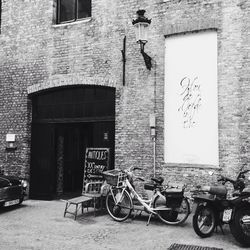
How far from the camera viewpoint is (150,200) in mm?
8078

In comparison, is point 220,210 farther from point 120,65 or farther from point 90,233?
point 120,65

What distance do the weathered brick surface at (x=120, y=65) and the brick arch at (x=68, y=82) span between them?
0.03m

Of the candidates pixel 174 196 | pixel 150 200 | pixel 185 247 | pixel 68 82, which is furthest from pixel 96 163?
pixel 185 247

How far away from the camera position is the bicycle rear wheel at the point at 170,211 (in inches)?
306

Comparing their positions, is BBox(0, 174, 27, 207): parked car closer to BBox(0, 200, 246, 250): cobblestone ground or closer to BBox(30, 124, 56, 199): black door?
BBox(0, 200, 246, 250): cobblestone ground

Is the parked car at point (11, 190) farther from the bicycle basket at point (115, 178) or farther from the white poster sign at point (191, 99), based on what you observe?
the white poster sign at point (191, 99)

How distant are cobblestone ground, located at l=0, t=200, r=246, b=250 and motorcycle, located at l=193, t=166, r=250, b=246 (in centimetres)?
25

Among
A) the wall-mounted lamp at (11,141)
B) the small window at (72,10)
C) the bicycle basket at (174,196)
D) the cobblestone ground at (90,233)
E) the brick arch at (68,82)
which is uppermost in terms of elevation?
the small window at (72,10)

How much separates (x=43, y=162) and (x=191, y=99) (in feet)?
16.3

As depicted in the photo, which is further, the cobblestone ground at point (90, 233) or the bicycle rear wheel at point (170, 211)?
the bicycle rear wheel at point (170, 211)

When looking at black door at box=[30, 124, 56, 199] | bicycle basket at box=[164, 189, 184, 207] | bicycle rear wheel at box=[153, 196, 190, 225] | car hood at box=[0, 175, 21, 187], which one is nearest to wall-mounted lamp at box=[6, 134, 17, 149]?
black door at box=[30, 124, 56, 199]

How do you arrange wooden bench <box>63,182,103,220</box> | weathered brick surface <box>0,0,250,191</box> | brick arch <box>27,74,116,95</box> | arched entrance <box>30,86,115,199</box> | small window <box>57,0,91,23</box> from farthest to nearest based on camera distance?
small window <box>57,0,91,23</box> → arched entrance <box>30,86,115,199</box> → brick arch <box>27,74,116,95</box> → weathered brick surface <box>0,0,250,191</box> → wooden bench <box>63,182,103,220</box>

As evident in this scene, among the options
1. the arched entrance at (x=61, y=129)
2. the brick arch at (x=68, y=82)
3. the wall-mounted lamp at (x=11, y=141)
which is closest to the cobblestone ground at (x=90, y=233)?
the arched entrance at (x=61, y=129)

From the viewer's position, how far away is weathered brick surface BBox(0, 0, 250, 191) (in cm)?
901
